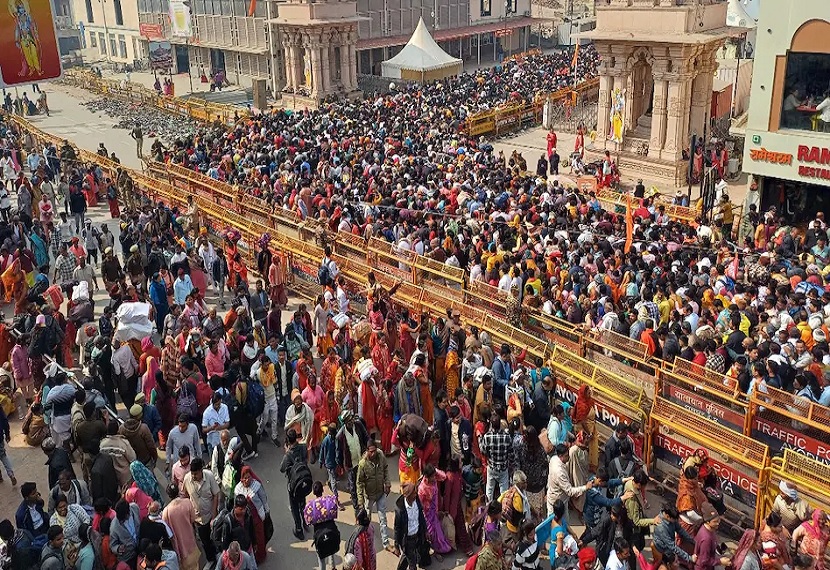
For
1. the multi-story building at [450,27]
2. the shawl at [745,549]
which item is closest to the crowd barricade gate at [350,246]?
the shawl at [745,549]

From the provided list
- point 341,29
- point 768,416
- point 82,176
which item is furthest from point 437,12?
point 768,416

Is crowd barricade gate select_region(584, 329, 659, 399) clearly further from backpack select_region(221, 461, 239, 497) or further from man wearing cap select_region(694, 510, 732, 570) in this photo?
backpack select_region(221, 461, 239, 497)

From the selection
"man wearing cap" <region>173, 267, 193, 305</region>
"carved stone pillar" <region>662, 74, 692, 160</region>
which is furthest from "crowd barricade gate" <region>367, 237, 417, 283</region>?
"carved stone pillar" <region>662, 74, 692, 160</region>

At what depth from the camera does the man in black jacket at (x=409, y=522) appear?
7935 mm

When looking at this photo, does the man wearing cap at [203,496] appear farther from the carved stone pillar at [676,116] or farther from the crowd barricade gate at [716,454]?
the carved stone pillar at [676,116]

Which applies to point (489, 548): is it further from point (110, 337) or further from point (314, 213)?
point (314, 213)

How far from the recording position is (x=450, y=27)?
55125 mm

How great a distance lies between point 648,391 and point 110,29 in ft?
216

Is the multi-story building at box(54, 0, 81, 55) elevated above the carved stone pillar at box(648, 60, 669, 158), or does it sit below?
above

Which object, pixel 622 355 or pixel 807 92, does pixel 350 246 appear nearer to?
pixel 622 355

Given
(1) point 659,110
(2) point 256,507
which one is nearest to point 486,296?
(2) point 256,507

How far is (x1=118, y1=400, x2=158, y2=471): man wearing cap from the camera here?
9.11 m

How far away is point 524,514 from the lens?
7914mm

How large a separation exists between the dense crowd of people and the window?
7.86 ft
